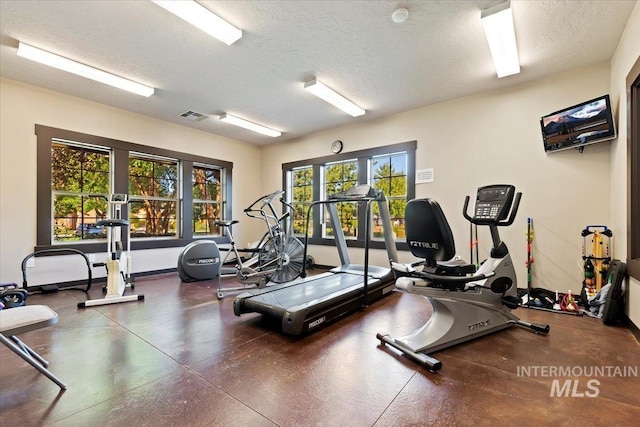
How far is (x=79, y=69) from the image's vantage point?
352 cm

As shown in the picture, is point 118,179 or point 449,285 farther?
point 118,179

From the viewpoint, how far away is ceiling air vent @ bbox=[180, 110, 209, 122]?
5.19 m

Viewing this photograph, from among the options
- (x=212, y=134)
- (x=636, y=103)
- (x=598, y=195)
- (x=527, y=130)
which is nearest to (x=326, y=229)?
(x=212, y=134)

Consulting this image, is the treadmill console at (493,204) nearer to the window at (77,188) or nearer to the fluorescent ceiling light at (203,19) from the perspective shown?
the fluorescent ceiling light at (203,19)

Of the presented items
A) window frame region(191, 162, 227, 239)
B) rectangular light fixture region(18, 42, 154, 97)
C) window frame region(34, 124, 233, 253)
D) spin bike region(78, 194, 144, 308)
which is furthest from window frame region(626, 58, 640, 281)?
window frame region(191, 162, 227, 239)

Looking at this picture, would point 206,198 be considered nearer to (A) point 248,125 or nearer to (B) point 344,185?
(A) point 248,125

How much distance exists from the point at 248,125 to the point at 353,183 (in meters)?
2.45

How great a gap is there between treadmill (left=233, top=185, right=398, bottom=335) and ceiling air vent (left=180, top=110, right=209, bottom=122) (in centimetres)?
307

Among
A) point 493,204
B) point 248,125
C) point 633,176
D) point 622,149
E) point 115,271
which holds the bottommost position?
point 115,271

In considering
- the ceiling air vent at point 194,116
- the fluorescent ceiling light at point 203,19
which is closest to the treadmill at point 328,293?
the fluorescent ceiling light at point 203,19

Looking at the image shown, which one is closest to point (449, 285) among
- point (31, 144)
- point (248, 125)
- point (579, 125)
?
point (579, 125)

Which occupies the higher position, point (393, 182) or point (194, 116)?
point (194, 116)

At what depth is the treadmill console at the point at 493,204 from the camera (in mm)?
2632

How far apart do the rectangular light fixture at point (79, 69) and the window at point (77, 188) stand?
61.9 inches
